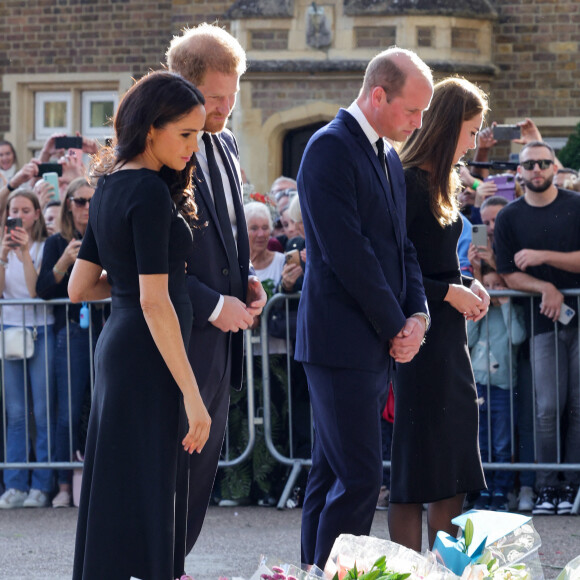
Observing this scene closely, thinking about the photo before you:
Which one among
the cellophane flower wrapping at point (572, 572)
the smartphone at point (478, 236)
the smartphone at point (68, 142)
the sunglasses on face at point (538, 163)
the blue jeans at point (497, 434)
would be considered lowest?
the blue jeans at point (497, 434)

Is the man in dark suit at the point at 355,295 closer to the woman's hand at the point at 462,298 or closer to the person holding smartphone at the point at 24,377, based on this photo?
the woman's hand at the point at 462,298

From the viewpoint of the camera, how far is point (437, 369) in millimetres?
4312

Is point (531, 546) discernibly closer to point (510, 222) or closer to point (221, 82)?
point (221, 82)

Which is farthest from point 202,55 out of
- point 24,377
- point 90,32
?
point 90,32

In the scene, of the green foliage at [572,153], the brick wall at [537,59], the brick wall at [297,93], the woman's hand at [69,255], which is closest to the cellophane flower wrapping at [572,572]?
the woman's hand at [69,255]

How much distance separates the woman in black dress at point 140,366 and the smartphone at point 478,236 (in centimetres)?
383

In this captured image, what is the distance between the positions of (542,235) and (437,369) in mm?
2827

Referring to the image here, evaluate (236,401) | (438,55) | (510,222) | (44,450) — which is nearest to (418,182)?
(510,222)

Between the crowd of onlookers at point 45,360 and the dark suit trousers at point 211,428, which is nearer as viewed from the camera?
the dark suit trousers at point 211,428

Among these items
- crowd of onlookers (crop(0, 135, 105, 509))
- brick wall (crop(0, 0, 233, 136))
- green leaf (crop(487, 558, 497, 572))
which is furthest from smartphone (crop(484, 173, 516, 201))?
brick wall (crop(0, 0, 233, 136))

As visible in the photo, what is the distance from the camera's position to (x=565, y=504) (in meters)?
6.67

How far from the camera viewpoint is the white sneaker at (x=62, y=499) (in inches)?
281

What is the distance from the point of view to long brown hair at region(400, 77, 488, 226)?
432cm

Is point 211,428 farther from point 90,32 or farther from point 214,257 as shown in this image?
point 90,32
